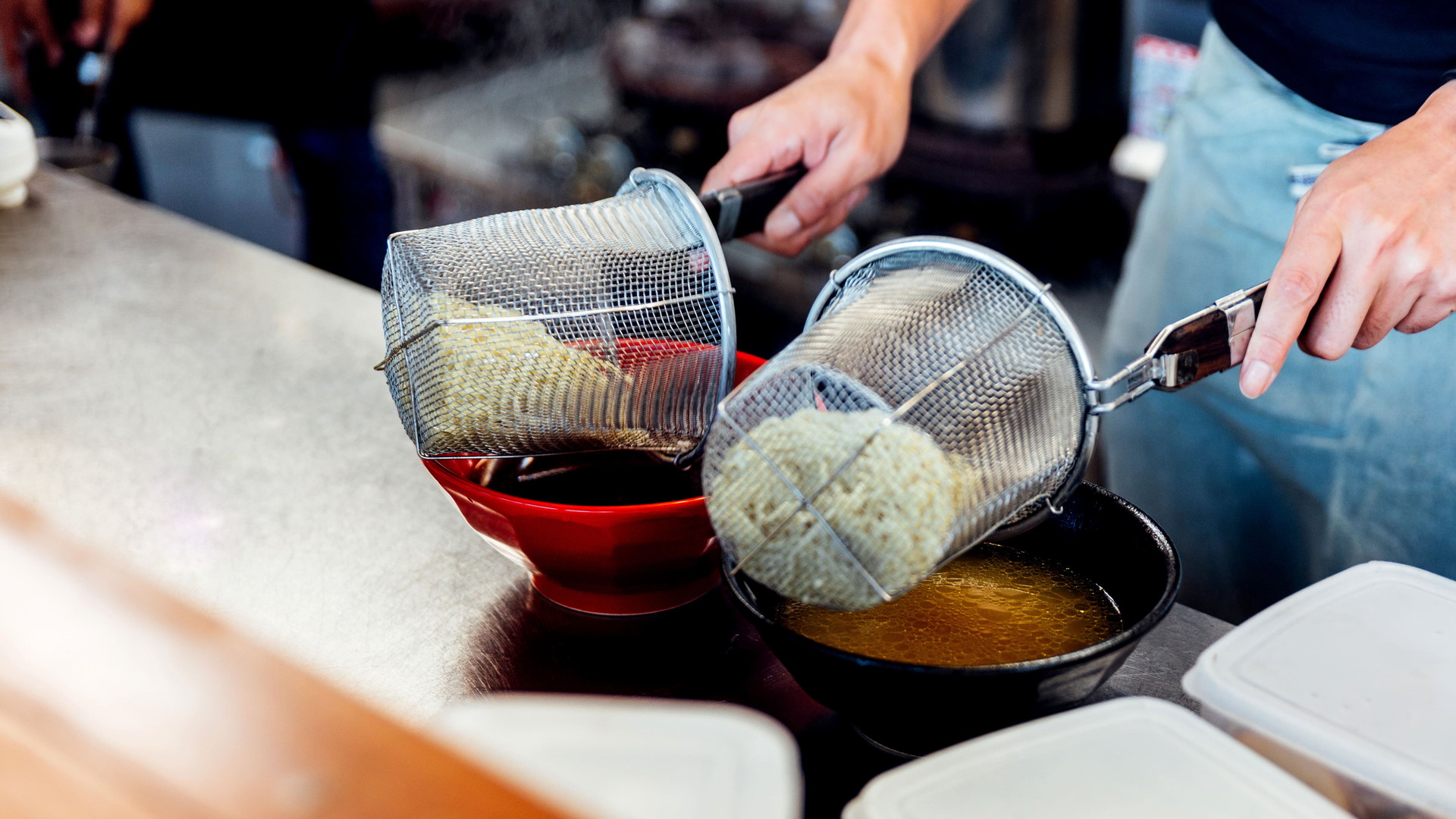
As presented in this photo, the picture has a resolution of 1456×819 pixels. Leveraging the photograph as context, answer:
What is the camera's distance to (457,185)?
→ 140 inches

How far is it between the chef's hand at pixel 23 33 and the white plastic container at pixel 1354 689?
2.37 m

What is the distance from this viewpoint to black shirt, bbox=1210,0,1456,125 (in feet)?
3.99

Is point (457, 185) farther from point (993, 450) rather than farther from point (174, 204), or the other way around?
point (993, 450)

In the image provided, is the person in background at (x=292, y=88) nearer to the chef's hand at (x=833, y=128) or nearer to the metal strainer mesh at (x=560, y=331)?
the chef's hand at (x=833, y=128)

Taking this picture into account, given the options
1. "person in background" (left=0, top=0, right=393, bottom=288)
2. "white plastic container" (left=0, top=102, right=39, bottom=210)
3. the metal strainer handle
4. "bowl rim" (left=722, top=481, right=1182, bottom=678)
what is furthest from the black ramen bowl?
"person in background" (left=0, top=0, right=393, bottom=288)

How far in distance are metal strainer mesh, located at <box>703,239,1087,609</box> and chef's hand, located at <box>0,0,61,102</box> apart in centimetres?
202

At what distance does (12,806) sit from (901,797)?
44 centimetres

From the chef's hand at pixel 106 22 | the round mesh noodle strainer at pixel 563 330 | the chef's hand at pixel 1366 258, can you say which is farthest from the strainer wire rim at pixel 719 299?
the chef's hand at pixel 106 22

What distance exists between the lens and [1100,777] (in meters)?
0.64

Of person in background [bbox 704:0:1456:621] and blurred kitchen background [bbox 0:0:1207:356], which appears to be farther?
blurred kitchen background [bbox 0:0:1207:356]

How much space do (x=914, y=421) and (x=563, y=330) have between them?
1.04 ft

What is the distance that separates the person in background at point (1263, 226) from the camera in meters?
1.23

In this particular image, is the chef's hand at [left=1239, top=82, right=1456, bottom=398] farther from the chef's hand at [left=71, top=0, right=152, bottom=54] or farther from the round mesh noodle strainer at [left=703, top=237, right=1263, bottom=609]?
the chef's hand at [left=71, top=0, right=152, bottom=54]

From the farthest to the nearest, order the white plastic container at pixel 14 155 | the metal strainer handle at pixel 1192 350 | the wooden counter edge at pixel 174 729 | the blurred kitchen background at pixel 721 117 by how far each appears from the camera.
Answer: the blurred kitchen background at pixel 721 117
the white plastic container at pixel 14 155
the metal strainer handle at pixel 1192 350
the wooden counter edge at pixel 174 729
